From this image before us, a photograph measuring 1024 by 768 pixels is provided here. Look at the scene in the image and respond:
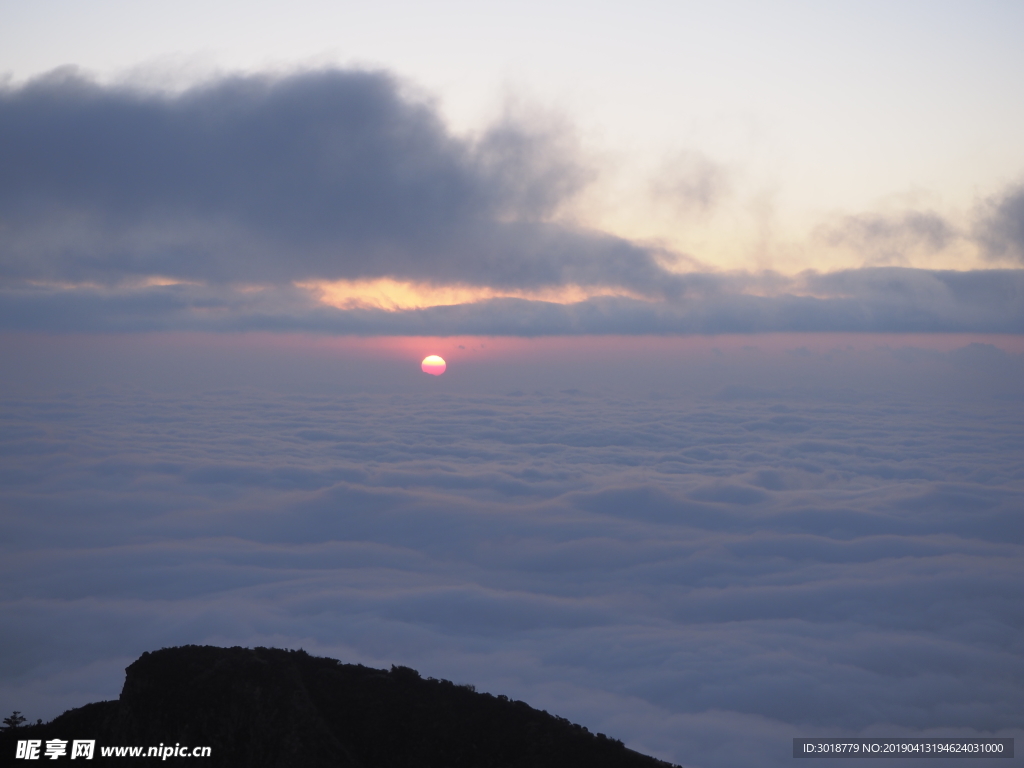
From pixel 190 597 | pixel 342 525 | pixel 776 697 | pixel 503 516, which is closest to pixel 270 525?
pixel 342 525

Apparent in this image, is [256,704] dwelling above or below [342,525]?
above

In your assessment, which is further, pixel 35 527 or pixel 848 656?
pixel 35 527

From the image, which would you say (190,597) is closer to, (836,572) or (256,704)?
(256,704)

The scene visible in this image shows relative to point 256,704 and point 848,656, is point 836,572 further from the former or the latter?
point 256,704

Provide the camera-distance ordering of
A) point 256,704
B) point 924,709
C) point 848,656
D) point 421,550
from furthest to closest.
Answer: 1. point 421,550
2. point 848,656
3. point 924,709
4. point 256,704

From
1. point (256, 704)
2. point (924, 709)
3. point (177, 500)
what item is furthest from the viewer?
point (177, 500)

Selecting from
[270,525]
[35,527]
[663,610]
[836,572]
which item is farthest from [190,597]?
[836,572]
